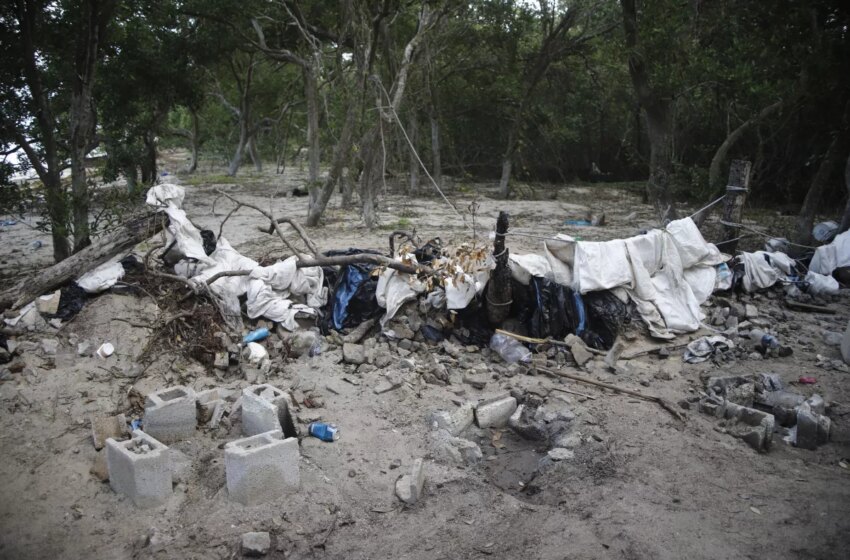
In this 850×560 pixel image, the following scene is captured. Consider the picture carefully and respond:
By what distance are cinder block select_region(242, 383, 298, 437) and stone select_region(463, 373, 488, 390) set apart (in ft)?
4.87

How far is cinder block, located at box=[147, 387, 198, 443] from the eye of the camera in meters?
3.71


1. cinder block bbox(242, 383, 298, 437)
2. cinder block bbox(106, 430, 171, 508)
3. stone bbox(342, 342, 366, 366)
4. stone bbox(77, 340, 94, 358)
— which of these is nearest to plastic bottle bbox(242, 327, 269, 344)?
stone bbox(342, 342, 366, 366)

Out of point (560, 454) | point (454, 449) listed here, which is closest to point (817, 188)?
point (560, 454)

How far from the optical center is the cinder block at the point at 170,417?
12.2 feet

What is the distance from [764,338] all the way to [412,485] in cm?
367

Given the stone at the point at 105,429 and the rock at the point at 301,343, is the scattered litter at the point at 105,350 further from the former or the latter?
the rock at the point at 301,343

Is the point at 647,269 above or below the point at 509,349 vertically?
above

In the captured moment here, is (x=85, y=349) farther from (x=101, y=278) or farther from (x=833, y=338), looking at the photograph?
(x=833, y=338)

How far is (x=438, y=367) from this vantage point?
4.91 m

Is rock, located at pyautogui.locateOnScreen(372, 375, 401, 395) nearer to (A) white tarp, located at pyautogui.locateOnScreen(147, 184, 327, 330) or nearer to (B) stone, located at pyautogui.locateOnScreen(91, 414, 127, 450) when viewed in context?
(A) white tarp, located at pyautogui.locateOnScreen(147, 184, 327, 330)

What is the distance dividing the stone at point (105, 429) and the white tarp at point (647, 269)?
367cm

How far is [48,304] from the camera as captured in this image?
469cm

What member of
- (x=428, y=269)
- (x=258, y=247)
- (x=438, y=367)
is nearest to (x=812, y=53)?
(x=428, y=269)

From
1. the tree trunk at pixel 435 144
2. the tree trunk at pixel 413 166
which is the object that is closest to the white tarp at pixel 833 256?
the tree trunk at pixel 413 166
